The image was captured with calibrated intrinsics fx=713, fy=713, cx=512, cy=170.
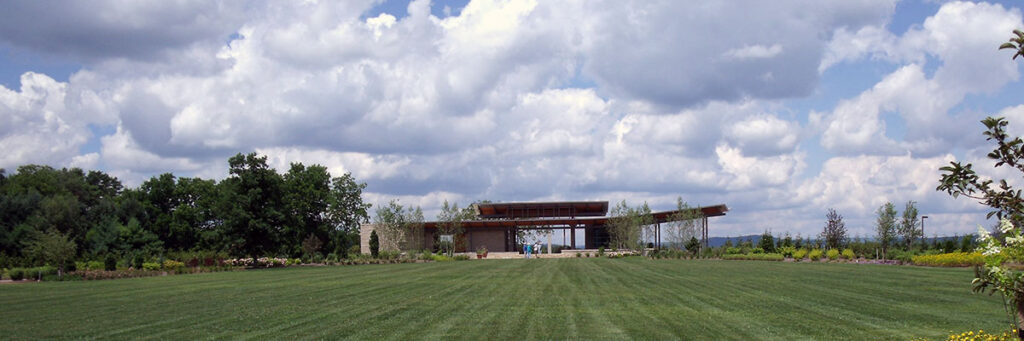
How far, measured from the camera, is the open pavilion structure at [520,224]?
→ 213 feet

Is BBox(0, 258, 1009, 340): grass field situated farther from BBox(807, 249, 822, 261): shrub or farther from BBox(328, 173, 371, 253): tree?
BBox(328, 173, 371, 253): tree

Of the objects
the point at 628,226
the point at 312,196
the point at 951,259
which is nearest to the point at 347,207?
the point at 312,196

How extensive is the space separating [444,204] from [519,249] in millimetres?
11098

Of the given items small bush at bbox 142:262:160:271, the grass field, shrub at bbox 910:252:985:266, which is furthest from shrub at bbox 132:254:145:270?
shrub at bbox 910:252:985:266

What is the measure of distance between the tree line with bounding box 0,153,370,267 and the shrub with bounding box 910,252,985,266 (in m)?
35.2

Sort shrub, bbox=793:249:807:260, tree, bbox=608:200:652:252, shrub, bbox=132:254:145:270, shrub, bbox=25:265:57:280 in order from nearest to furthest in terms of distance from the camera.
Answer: shrub, bbox=25:265:57:280
shrub, bbox=132:254:145:270
shrub, bbox=793:249:807:260
tree, bbox=608:200:652:252

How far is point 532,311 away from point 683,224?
127 ft

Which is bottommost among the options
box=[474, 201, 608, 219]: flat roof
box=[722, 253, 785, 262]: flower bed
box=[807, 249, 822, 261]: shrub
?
box=[722, 253, 785, 262]: flower bed

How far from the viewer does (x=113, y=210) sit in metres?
59.8

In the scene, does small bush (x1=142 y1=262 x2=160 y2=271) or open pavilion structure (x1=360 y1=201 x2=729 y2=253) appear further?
open pavilion structure (x1=360 y1=201 x2=729 y2=253)

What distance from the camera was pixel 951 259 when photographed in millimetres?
27984

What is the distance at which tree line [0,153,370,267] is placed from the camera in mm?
44469

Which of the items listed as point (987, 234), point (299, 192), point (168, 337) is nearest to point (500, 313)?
point (168, 337)

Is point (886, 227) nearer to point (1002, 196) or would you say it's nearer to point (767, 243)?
point (767, 243)
